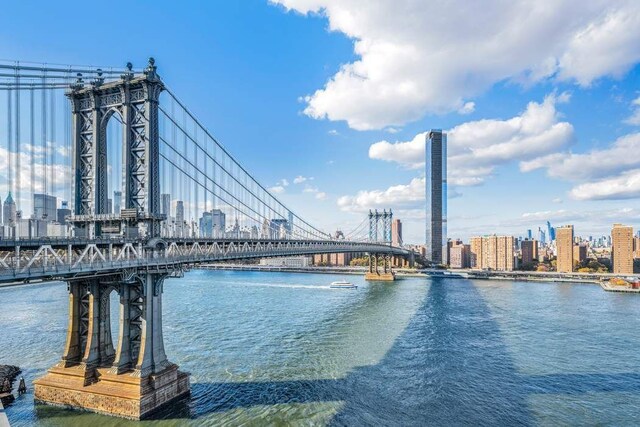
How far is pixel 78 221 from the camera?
63.4ft

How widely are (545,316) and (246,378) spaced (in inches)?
1256

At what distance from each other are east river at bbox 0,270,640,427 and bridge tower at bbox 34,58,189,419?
3.22 ft

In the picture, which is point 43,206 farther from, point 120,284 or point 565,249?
point 565,249

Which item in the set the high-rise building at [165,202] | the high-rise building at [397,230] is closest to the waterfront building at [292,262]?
the high-rise building at [397,230]

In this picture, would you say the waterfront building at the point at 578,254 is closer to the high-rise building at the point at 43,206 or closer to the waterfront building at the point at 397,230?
the waterfront building at the point at 397,230

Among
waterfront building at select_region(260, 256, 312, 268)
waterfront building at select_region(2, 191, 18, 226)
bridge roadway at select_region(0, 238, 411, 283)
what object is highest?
waterfront building at select_region(2, 191, 18, 226)

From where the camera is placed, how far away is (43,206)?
57.5 feet

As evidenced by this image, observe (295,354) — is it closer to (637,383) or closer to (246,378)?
(246,378)

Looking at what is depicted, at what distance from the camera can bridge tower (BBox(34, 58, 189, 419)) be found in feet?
55.9

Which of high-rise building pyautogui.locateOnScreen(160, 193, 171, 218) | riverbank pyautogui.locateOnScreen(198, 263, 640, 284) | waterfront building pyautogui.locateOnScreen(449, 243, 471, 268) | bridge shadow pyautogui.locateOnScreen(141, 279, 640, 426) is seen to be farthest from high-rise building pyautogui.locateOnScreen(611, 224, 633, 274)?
high-rise building pyautogui.locateOnScreen(160, 193, 171, 218)

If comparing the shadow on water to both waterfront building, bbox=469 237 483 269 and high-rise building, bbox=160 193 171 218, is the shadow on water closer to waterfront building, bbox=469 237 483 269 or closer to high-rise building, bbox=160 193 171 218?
high-rise building, bbox=160 193 171 218

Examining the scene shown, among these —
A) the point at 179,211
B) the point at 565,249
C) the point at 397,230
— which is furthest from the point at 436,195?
the point at 179,211

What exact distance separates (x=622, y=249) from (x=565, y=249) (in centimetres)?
1069

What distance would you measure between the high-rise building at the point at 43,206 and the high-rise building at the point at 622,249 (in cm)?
10422
